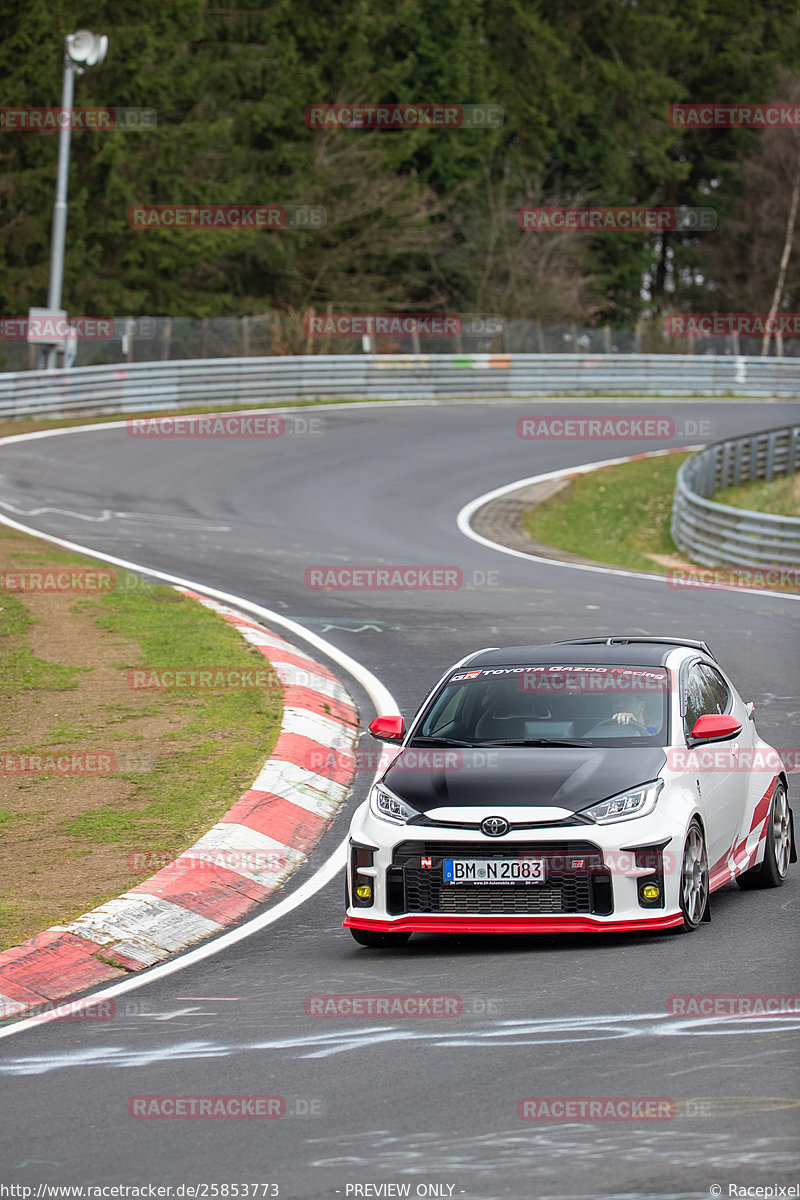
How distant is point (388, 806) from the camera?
28.0 ft

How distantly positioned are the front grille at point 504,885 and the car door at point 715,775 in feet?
3.03

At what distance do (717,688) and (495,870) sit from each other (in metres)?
2.53

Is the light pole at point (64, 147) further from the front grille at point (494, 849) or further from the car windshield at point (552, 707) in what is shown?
the front grille at point (494, 849)

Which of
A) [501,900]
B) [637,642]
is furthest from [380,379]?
[501,900]

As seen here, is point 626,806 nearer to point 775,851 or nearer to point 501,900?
point 501,900

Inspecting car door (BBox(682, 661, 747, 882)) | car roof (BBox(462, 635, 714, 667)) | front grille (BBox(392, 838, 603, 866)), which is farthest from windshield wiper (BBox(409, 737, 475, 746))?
car door (BBox(682, 661, 747, 882))

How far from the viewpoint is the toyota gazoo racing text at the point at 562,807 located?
8.02 meters

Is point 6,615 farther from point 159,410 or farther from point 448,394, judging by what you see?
point 448,394

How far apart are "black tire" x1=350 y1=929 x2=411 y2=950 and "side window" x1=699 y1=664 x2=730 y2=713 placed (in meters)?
2.44

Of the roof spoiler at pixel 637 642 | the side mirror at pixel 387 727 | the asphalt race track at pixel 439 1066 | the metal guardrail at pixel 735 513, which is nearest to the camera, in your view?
the asphalt race track at pixel 439 1066

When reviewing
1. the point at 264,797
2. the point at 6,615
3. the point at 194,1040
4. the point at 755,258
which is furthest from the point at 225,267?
the point at 194,1040

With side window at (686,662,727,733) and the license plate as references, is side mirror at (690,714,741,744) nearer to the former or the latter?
side window at (686,662,727,733)

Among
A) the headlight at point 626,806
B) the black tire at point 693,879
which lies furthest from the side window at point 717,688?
the headlight at point 626,806

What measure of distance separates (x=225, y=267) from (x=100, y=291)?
852cm
